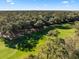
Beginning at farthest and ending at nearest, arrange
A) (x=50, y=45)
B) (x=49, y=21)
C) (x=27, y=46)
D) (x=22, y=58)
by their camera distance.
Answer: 1. (x=49, y=21)
2. (x=27, y=46)
3. (x=22, y=58)
4. (x=50, y=45)

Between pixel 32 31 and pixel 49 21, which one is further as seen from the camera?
pixel 49 21

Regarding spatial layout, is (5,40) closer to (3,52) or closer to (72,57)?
(3,52)

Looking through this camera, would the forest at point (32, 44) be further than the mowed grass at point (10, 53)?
No

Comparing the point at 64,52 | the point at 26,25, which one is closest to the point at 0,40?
the point at 26,25

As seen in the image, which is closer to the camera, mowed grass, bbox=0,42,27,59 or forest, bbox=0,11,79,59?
forest, bbox=0,11,79,59

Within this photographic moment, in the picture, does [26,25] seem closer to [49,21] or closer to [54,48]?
[49,21]

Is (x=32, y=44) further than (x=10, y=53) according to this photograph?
Yes

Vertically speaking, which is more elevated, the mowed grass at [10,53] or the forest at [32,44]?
the forest at [32,44]

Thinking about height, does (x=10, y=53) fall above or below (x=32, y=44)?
below

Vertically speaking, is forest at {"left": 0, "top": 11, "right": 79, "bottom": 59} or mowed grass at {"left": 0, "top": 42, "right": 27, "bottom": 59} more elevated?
forest at {"left": 0, "top": 11, "right": 79, "bottom": 59}

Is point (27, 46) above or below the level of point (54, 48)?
below

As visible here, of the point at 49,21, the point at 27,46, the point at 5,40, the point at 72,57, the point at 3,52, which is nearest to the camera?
the point at 72,57
